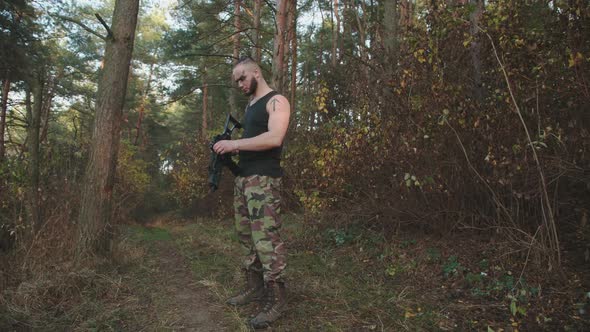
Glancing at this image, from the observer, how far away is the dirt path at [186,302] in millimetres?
3025

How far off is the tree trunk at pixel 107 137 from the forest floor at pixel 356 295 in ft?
1.63

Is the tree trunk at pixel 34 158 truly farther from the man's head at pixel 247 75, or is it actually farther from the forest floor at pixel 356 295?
A: the man's head at pixel 247 75

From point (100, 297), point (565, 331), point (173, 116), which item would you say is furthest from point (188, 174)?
point (173, 116)

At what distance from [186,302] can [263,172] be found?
1.59 metres

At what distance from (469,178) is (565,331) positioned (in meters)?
1.83

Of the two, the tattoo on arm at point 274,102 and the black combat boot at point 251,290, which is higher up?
the tattoo on arm at point 274,102

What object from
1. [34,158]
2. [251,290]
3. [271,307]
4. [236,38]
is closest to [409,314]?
[271,307]

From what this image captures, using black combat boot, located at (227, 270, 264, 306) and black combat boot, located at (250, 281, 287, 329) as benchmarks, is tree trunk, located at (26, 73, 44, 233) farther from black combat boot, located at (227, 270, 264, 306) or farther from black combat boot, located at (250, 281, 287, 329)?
black combat boot, located at (250, 281, 287, 329)

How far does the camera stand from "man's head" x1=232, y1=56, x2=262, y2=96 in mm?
3127

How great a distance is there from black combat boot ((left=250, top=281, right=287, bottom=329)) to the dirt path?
0.28 m

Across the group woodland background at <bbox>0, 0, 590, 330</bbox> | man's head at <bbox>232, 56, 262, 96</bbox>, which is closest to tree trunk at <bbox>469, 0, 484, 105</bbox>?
woodland background at <bbox>0, 0, 590, 330</bbox>

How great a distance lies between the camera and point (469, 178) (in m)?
4.17

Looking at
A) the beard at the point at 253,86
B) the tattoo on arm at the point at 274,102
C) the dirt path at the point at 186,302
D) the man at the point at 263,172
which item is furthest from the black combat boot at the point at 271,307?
the beard at the point at 253,86

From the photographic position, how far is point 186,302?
3.54 metres
